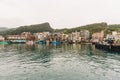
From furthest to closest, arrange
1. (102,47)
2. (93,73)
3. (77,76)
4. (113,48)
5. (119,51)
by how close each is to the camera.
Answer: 1. (102,47)
2. (113,48)
3. (119,51)
4. (93,73)
5. (77,76)

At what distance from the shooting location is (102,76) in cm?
3981

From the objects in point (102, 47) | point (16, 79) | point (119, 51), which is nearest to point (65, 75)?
point (16, 79)

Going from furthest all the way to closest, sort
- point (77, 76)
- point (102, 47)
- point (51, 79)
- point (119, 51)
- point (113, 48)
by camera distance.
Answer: point (102, 47), point (113, 48), point (119, 51), point (77, 76), point (51, 79)

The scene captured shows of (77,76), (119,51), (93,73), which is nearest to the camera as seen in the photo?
(77,76)

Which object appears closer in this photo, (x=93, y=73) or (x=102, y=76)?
(x=102, y=76)

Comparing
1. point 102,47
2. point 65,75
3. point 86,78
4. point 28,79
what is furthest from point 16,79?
point 102,47

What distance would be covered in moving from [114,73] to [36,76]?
50.2 feet

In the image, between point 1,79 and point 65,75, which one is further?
point 65,75

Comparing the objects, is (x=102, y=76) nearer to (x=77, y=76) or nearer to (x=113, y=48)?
(x=77, y=76)

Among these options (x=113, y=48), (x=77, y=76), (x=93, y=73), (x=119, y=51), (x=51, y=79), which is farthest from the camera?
(x=113, y=48)

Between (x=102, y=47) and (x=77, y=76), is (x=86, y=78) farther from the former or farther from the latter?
(x=102, y=47)

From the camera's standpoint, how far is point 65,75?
4047 centimetres

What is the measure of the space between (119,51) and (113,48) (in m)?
8.15

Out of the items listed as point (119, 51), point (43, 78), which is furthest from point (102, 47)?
point (43, 78)
